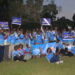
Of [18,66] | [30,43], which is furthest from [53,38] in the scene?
[18,66]

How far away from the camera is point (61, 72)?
1291cm

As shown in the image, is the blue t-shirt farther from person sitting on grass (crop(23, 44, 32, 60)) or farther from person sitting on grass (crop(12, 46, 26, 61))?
person sitting on grass (crop(12, 46, 26, 61))

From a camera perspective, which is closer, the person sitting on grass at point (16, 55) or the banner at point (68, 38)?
the person sitting on grass at point (16, 55)

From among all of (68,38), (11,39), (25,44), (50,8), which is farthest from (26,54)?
(50,8)

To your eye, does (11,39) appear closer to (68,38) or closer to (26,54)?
(26,54)

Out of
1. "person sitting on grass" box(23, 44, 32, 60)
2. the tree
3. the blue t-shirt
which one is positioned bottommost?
the tree

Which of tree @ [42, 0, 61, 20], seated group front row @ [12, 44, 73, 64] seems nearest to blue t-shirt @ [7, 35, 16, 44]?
seated group front row @ [12, 44, 73, 64]

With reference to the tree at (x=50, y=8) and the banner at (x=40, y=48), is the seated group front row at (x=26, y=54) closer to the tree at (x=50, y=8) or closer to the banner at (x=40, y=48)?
the banner at (x=40, y=48)

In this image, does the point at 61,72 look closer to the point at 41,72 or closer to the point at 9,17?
the point at 41,72

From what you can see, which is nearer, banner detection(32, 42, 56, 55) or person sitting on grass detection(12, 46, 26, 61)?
person sitting on grass detection(12, 46, 26, 61)

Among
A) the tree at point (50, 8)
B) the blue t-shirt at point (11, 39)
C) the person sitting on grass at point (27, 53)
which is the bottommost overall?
the tree at point (50, 8)

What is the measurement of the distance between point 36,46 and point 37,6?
34.8m

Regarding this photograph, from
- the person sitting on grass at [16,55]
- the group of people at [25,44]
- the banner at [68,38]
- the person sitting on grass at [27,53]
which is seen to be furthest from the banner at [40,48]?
the banner at [68,38]

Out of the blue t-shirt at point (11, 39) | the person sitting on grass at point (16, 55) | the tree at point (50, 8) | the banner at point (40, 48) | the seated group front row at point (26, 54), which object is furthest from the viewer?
the tree at point (50, 8)
